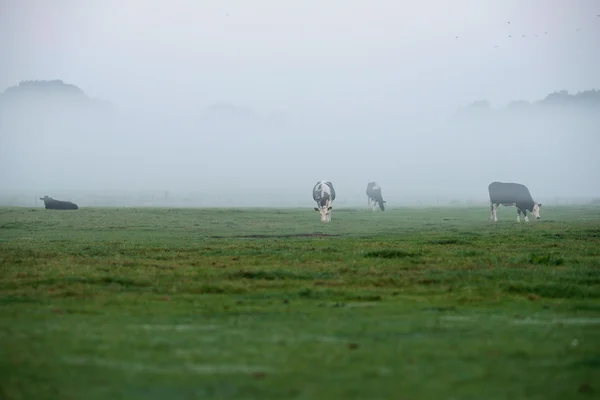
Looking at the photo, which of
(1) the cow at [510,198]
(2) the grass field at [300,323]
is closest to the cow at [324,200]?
(1) the cow at [510,198]

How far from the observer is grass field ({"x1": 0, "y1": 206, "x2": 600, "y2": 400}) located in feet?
29.5

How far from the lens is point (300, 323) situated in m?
13.0

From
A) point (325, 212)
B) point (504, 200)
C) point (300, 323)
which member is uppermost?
point (504, 200)

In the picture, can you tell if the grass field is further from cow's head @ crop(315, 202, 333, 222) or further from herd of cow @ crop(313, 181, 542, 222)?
herd of cow @ crop(313, 181, 542, 222)

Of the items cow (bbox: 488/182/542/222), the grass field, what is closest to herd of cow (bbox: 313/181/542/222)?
cow (bbox: 488/182/542/222)

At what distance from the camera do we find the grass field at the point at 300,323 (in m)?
9.00

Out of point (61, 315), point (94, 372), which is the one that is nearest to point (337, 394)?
point (94, 372)

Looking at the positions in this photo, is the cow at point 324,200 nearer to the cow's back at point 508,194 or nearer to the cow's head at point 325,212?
the cow's head at point 325,212

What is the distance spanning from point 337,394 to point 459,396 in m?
1.31

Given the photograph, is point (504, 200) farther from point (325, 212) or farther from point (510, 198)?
point (325, 212)

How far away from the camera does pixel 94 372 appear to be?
9477 millimetres

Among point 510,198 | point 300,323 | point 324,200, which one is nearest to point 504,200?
point 510,198

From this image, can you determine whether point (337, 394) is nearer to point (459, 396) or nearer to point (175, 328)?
point (459, 396)

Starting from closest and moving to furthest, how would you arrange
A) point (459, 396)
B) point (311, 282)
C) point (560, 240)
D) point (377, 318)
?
point (459, 396), point (377, 318), point (311, 282), point (560, 240)
